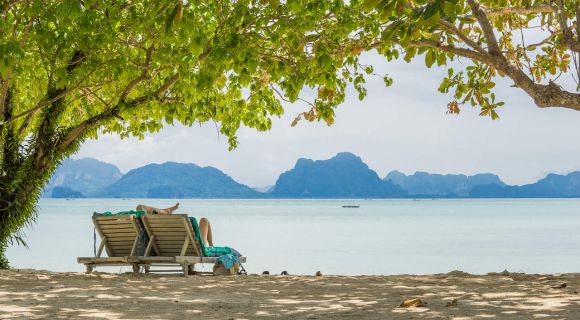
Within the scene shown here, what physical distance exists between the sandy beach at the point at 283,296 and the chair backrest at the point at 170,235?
1.80 feet

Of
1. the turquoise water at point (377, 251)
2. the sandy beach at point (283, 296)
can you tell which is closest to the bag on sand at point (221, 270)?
the sandy beach at point (283, 296)

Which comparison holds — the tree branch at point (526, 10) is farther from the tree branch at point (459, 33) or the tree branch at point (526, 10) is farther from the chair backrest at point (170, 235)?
the chair backrest at point (170, 235)

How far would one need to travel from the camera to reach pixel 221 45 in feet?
34.4

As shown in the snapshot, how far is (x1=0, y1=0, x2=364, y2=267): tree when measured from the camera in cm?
1101

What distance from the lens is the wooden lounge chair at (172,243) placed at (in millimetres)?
12023

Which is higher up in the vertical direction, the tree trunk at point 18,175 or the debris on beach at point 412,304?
the tree trunk at point 18,175

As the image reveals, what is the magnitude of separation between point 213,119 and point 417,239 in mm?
42766

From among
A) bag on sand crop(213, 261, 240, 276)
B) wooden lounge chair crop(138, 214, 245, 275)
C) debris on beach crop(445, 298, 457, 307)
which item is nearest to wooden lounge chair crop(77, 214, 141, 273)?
wooden lounge chair crop(138, 214, 245, 275)

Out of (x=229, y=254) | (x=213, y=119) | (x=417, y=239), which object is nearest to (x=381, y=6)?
(x=229, y=254)

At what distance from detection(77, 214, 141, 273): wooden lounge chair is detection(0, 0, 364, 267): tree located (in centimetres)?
197

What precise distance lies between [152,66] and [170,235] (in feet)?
9.74

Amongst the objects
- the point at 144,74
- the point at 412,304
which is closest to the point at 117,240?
the point at 144,74

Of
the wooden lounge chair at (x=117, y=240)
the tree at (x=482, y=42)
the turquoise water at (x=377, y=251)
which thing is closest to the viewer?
the tree at (x=482, y=42)

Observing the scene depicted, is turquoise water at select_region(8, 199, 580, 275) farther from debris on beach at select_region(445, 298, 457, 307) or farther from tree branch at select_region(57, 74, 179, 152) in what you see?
debris on beach at select_region(445, 298, 457, 307)
